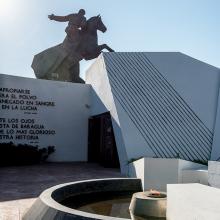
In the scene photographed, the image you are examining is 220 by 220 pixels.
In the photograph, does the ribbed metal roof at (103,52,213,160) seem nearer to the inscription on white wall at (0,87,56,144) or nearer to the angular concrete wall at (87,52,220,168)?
the angular concrete wall at (87,52,220,168)

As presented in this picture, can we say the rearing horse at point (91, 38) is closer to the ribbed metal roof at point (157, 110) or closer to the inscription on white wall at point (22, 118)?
the ribbed metal roof at point (157, 110)

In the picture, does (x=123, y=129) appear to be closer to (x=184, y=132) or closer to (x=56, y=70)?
(x=184, y=132)

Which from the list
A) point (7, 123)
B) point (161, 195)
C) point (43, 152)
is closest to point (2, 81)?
point (7, 123)

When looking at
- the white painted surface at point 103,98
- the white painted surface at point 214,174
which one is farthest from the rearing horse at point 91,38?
the white painted surface at point 214,174

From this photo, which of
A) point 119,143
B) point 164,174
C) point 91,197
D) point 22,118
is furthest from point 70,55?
point 91,197

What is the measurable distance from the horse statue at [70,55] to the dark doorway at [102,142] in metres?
5.60

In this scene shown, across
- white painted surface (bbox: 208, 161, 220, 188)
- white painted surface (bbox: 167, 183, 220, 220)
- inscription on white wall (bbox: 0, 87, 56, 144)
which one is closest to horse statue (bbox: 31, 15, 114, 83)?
inscription on white wall (bbox: 0, 87, 56, 144)

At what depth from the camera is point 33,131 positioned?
16.6m

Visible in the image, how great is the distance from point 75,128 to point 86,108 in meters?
1.21

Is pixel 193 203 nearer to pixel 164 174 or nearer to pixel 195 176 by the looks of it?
pixel 164 174

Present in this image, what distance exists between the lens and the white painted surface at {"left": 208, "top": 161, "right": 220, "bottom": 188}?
8.66m

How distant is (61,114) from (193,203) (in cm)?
1402

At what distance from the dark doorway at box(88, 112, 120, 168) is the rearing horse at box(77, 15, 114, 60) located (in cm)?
600

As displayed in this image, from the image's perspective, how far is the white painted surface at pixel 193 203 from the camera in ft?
11.5
